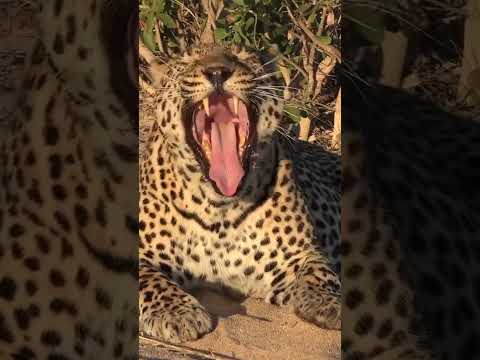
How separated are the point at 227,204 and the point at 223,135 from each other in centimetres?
88

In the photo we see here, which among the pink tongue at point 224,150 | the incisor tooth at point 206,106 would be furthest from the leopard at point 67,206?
the incisor tooth at point 206,106

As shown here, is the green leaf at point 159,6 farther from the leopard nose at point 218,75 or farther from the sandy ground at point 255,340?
the sandy ground at point 255,340

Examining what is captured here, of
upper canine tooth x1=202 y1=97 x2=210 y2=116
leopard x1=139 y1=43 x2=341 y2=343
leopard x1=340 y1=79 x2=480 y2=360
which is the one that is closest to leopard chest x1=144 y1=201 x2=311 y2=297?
leopard x1=139 y1=43 x2=341 y2=343

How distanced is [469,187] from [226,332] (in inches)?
50.4

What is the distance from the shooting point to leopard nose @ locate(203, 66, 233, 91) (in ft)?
8.72

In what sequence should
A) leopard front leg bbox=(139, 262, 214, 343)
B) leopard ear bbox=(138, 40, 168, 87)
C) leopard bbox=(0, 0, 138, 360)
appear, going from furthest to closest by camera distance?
leopard front leg bbox=(139, 262, 214, 343) < leopard ear bbox=(138, 40, 168, 87) < leopard bbox=(0, 0, 138, 360)

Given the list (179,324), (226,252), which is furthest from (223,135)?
(226,252)

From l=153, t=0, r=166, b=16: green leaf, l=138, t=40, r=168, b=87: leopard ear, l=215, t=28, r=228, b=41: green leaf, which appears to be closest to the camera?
l=153, t=0, r=166, b=16: green leaf

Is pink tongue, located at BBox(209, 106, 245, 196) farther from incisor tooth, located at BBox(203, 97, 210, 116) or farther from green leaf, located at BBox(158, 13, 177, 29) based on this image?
green leaf, located at BBox(158, 13, 177, 29)

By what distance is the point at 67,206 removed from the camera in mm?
1334

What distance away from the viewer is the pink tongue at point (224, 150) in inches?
97.3

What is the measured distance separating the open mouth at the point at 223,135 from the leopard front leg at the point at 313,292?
0.48 metres

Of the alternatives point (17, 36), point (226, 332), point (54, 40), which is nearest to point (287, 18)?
point (226, 332)

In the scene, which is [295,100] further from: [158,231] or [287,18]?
[158,231]
